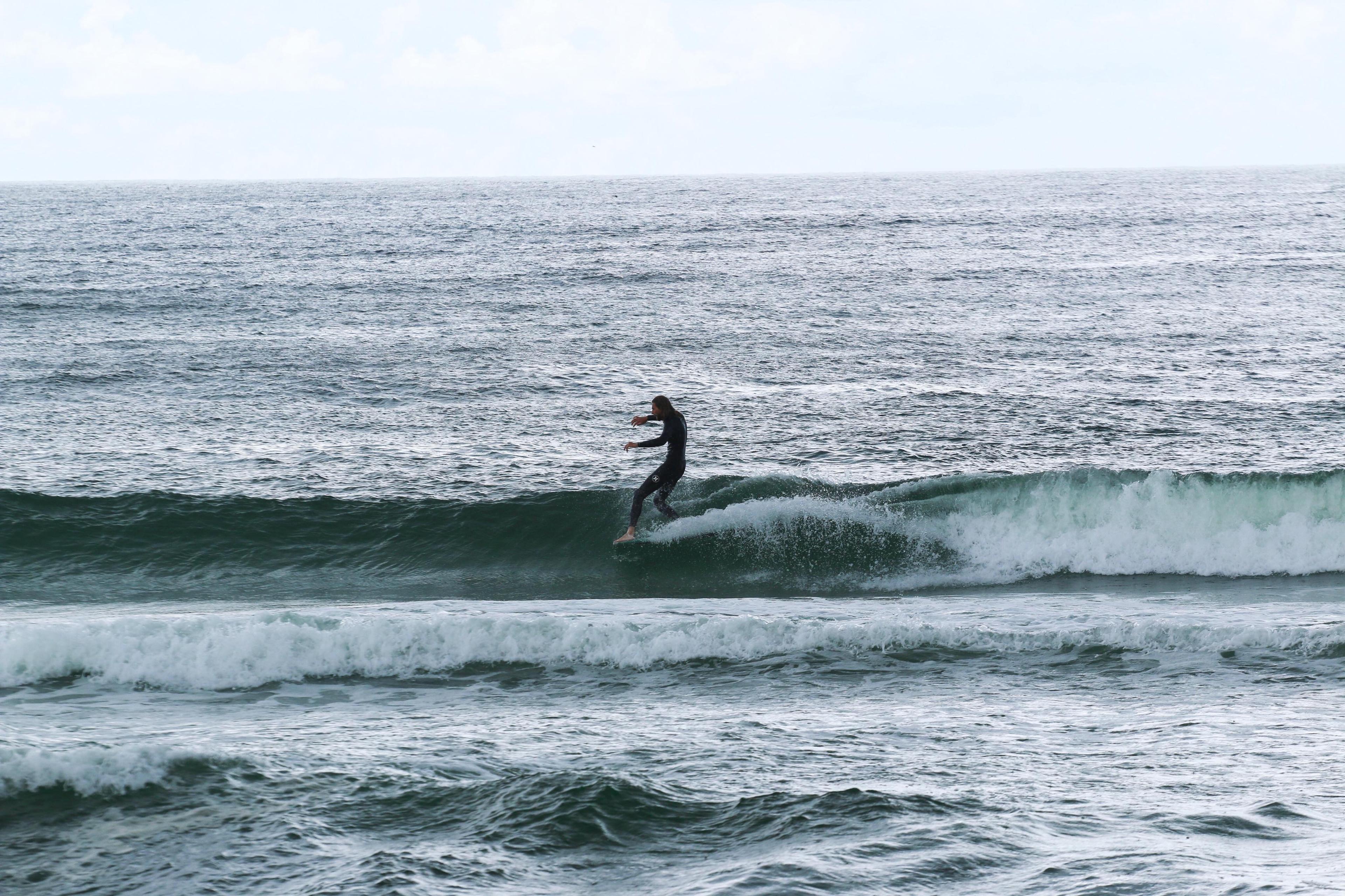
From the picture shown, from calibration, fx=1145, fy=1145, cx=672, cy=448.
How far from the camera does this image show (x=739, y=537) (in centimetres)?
1574

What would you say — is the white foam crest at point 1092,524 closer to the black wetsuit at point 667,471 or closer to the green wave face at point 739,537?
the green wave face at point 739,537

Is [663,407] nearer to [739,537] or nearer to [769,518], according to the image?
[739,537]

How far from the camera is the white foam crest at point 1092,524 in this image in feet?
49.4

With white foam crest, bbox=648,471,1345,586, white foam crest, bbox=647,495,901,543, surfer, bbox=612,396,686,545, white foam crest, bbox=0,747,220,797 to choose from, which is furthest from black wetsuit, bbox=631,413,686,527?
white foam crest, bbox=0,747,220,797

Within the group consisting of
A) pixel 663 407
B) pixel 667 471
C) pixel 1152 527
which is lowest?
pixel 1152 527

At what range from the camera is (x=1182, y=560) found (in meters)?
15.1

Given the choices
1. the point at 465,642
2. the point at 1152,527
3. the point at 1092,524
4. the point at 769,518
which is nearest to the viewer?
the point at 465,642

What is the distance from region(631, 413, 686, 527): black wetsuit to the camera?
14.5 metres

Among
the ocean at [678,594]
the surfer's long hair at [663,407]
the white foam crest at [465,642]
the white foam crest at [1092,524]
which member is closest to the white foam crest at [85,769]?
the ocean at [678,594]

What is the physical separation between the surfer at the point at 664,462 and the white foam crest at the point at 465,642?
3.31m

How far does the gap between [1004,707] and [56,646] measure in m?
8.43

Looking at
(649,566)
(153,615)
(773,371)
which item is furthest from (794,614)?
(773,371)

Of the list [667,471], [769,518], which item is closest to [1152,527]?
[769,518]

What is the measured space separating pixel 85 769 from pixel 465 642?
A: 3845mm
